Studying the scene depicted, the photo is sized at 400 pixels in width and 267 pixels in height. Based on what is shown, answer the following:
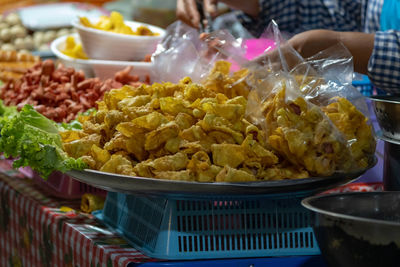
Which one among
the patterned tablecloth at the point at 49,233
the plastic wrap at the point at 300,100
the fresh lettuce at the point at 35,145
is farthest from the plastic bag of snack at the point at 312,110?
the fresh lettuce at the point at 35,145

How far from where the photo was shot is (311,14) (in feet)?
11.0

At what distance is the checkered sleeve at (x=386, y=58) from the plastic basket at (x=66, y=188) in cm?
101

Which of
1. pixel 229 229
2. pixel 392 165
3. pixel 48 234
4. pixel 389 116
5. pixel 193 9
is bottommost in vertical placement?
pixel 48 234

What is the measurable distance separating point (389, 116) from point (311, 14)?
1.85 m

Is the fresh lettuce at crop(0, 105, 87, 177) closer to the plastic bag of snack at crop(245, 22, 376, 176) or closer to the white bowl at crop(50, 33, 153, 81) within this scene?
the plastic bag of snack at crop(245, 22, 376, 176)

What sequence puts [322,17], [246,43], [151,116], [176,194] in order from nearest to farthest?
[176,194] < [151,116] < [246,43] < [322,17]

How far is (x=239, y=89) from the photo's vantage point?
6.25ft

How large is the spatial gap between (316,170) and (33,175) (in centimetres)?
125

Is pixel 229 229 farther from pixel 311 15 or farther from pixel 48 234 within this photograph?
pixel 311 15

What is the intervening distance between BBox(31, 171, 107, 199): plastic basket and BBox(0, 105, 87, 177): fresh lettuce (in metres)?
0.29

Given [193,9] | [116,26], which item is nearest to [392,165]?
[193,9]

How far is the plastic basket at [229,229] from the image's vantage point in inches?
60.8

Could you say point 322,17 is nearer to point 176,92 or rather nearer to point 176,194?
point 176,92

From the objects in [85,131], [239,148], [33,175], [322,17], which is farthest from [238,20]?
[239,148]
